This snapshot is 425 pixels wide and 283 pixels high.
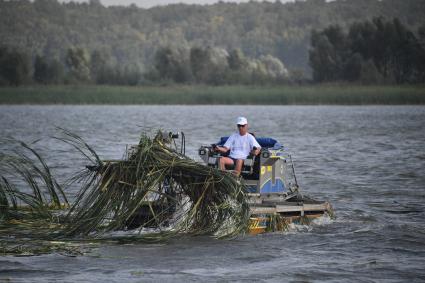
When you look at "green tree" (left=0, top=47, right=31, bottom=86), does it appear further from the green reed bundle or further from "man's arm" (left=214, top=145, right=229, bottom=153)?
the green reed bundle

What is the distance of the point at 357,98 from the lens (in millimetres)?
77125

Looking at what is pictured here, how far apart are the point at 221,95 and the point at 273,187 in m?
64.7

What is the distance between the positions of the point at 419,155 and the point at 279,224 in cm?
1976

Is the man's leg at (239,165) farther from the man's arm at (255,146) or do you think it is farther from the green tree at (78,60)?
the green tree at (78,60)

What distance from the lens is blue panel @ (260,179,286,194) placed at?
15956 mm

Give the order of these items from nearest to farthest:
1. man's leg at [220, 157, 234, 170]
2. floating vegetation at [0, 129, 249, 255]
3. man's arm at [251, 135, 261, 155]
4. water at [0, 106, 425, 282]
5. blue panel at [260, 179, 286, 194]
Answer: water at [0, 106, 425, 282] → floating vegetation at [0, 129, 249, 255] → man's leg at [220, 157, 234, 170] → man's arm at [251, 135, 261, 155] → blue panel at [260, 179, 286, 194]

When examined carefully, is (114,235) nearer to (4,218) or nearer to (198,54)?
(4,218)

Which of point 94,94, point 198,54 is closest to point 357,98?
point 94,94

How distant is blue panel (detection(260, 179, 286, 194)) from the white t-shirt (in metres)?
0.62

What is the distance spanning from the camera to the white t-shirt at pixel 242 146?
15.9m

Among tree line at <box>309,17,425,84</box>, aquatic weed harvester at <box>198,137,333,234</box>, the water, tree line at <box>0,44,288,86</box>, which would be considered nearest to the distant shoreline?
tree line at <box>0,44,288,86</box>

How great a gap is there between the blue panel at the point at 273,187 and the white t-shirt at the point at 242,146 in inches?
24.4

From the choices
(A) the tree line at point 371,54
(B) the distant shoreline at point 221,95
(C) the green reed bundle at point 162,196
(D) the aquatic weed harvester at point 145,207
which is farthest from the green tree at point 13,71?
(C) the green reed bundle at point 162,196

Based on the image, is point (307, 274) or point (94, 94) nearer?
point (307, 274)
